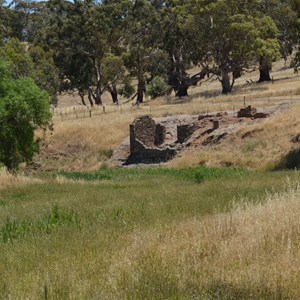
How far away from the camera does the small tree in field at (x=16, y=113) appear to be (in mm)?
32156

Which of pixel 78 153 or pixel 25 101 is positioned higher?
pixel 25 101

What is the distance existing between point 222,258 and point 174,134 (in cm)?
4017

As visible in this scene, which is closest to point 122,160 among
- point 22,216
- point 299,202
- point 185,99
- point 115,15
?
point 185,99

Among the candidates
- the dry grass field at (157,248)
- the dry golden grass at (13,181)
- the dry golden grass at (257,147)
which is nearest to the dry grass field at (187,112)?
the dry golden grass at (257,147)

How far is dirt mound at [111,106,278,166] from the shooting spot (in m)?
43.1

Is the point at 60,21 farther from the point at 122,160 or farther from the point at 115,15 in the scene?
the point at 122,160

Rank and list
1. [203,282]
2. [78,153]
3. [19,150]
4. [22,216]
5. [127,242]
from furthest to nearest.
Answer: [78,153], [19,150], [22,216], [127,242], [203,282]

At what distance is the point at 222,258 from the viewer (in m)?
7.57

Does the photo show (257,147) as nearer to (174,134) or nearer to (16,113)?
(174,134)

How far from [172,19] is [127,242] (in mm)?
62042

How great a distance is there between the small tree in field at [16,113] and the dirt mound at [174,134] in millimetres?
11419

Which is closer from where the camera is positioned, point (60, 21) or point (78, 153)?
point (78, 153)

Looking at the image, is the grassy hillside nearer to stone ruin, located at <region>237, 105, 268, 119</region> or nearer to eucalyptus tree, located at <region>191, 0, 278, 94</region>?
stone ruin, located at <region>237, 105, 268, 119</region>

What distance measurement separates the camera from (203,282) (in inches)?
258
